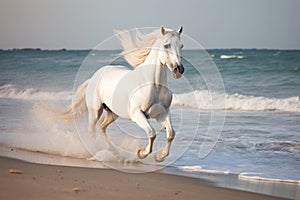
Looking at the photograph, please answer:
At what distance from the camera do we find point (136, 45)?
6480 mm

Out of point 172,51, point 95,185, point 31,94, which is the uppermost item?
point 31,94

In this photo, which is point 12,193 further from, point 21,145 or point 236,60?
point 236,60

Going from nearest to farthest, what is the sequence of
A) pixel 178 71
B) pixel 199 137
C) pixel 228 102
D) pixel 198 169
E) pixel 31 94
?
1. pixel 178 71
2. pixel 198 169
3. pixel 199 137
4. pixel 228 102
5. pixel 31 94

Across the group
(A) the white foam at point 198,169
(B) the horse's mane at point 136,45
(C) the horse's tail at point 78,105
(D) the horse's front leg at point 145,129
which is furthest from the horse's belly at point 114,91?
(A) the white foam at point 198,169

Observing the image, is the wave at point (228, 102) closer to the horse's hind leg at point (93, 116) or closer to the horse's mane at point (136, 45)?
the horse's hind leg at point (93, 116)

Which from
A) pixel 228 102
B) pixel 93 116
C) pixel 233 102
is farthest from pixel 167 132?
pixel 233 102

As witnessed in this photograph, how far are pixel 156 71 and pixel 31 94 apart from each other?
13040 millimetres

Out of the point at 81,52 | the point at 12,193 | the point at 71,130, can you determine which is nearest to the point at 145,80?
the point at 12,193

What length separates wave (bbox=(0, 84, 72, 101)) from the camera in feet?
57.1

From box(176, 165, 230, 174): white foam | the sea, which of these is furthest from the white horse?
box(176, 165, 230, 174): white foam

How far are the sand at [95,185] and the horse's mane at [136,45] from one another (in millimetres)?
1349

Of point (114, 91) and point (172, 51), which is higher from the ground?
point (172, 51)

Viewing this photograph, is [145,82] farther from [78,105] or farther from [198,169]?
[78,105]

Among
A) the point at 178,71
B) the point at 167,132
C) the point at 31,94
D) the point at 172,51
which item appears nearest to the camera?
the point at 178,71
